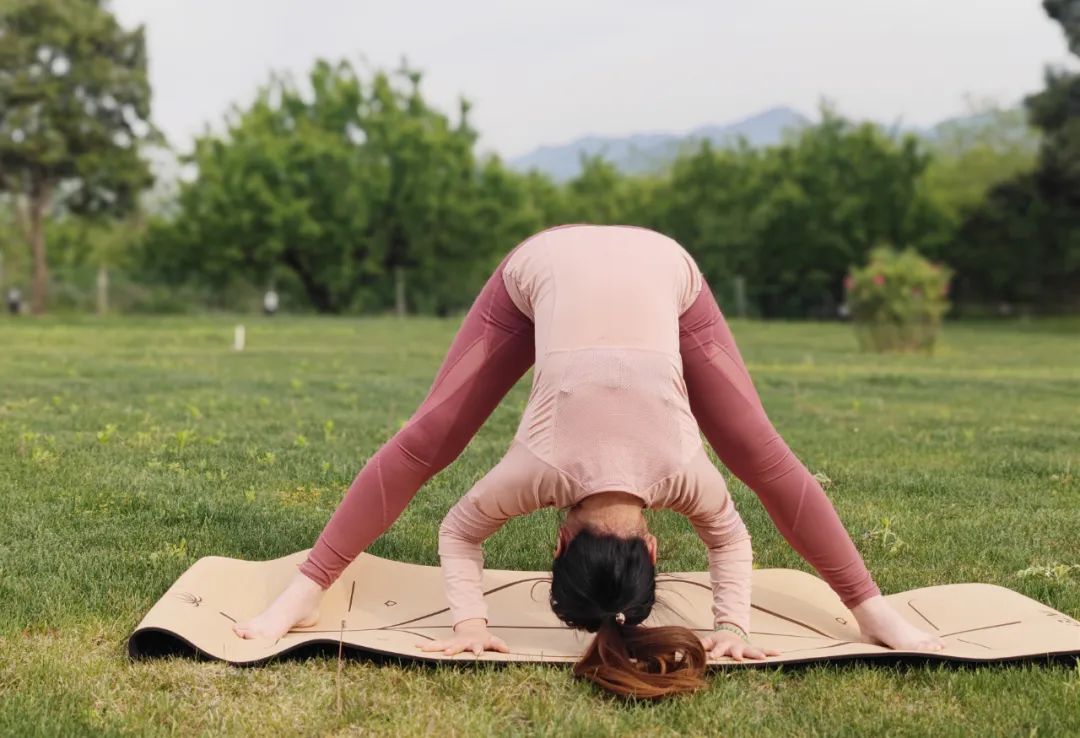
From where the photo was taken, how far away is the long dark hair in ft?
9.43

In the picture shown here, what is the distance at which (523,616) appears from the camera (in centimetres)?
376

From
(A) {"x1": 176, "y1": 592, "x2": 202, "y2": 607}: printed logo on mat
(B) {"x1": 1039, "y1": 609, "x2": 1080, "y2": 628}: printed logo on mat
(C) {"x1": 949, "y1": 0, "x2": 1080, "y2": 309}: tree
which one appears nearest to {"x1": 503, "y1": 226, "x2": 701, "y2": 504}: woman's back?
(A) {"x1": 176, "y1": 592, "x2": 202, "y2": 607}: printed logo on mat

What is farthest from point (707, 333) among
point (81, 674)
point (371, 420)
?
point (371, 420)

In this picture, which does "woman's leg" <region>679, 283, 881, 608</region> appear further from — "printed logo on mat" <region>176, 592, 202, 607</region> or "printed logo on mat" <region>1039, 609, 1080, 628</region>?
"printed logo on mat" <region>176, 592, 202, 607</region>

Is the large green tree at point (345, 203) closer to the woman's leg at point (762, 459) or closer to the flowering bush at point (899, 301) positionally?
Answer: the flowering bush at point (899, 301)

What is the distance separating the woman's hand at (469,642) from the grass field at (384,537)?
9cm

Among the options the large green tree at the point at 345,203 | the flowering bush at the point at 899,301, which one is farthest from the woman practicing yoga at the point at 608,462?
the large green tree at the point at 345,203

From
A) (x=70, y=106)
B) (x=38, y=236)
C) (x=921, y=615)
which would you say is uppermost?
(x=70, y=106)

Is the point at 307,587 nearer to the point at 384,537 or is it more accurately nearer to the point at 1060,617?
the point at 384,537

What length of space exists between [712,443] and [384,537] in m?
1.82

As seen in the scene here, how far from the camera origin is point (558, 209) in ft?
153

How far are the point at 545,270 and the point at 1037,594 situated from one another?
2290mm

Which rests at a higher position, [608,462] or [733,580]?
[608,462]

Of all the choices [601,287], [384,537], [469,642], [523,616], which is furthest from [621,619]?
[384,537]
